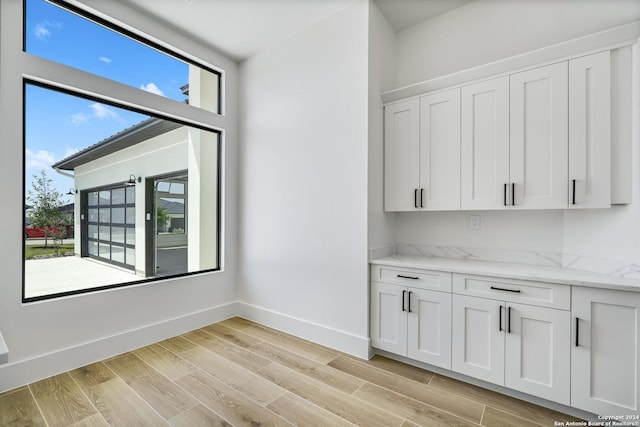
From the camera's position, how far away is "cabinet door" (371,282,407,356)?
2.46m

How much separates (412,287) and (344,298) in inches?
26.6

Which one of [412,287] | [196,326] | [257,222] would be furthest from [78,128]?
[412,287]

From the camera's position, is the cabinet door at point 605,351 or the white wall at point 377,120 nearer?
the cabinet door at point 605,351

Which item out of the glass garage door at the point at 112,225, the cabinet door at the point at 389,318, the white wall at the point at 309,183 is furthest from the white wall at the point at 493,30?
the glass garage door at the point at 112,225

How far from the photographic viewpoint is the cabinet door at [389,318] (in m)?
2.46

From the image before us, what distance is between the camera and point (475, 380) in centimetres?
217

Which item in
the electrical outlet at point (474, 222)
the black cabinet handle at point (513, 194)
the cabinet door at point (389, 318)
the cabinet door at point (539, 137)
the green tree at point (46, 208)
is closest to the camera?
the cabinet door at point (539, 137)

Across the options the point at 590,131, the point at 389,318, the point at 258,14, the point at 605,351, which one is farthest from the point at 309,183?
the point at 605,351

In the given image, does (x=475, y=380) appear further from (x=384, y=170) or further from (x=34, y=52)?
(x=34, y=52)

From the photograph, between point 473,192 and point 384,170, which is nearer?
point 473,192

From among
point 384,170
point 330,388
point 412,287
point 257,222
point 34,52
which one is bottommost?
point 330,388

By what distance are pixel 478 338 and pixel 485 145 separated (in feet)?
4.96

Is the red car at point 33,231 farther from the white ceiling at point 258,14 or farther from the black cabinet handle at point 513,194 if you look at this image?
the black cabinet handle at point 513,194

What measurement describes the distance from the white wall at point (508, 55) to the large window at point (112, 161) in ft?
7.93
